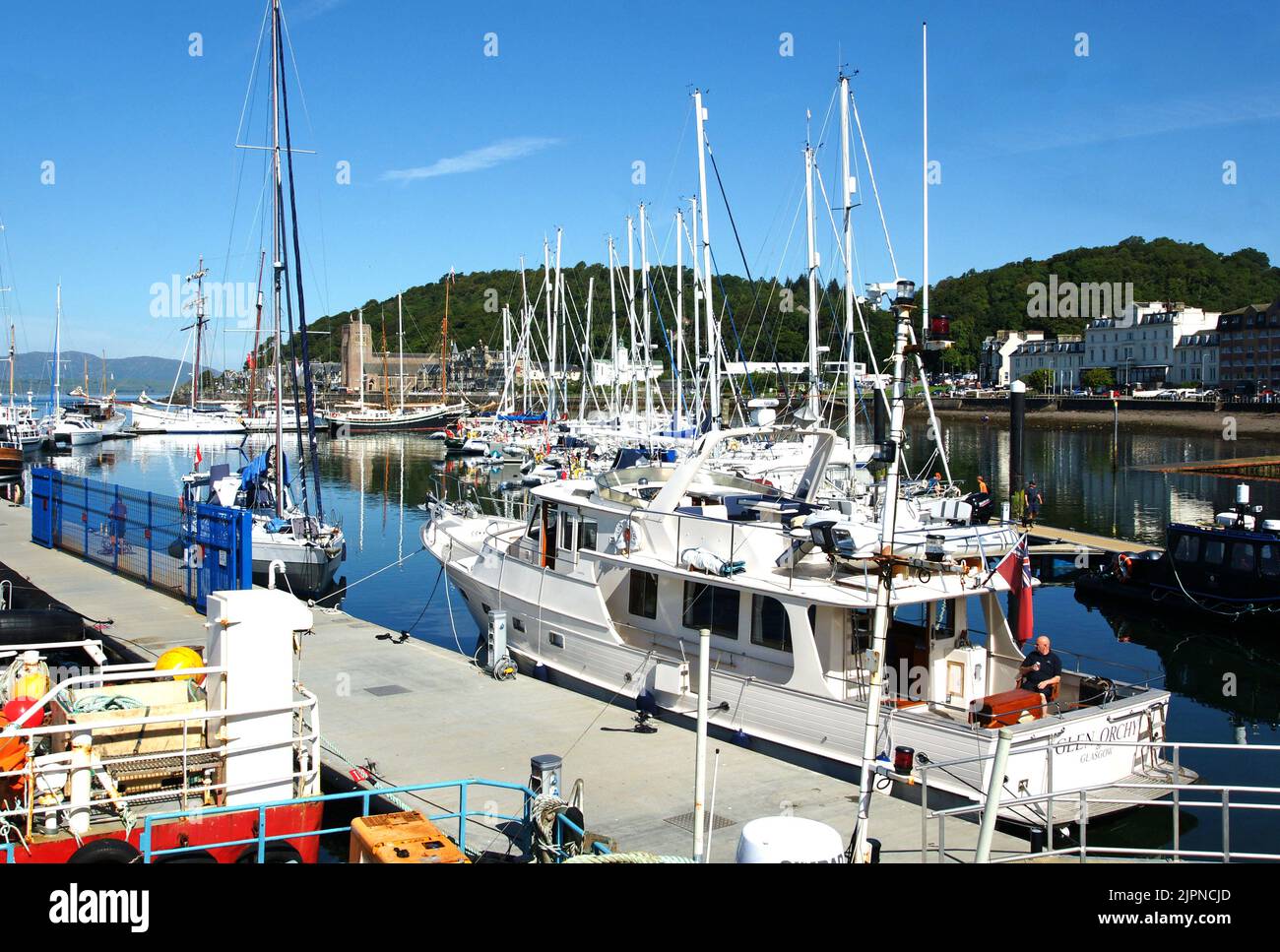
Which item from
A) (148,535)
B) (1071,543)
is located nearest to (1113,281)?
(1071,543)

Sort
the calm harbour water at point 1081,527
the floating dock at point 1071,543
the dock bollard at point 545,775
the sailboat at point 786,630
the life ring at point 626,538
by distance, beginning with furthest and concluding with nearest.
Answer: the floating dock at point 1071,543, the calm harbour water at point 1081,527, the life ring at point 626,538, the sailboat at point 786,630, the dock bollard at point 545,775

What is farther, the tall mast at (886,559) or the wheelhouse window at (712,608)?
the wheelhouse window at (712,608)

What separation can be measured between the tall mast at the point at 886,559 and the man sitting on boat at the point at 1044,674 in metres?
4.88

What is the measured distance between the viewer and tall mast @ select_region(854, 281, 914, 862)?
8320 mm

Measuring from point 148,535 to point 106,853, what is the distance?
50.4 ft

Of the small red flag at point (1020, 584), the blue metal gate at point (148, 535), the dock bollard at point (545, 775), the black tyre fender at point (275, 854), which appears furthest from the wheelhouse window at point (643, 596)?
the black tyre fender at point (275, 854)

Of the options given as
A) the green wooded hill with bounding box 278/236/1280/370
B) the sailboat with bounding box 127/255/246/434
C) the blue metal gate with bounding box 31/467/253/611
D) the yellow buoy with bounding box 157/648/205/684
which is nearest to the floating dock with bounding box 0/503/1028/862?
the blue metal gate with bounding box 31/467/253/611

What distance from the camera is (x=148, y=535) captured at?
2250cm

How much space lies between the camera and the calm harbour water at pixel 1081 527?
1967 centimetres

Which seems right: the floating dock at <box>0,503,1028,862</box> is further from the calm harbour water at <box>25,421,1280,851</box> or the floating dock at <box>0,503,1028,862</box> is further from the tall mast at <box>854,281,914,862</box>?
the calm harbour water at <box>25,421,1280,851</box>

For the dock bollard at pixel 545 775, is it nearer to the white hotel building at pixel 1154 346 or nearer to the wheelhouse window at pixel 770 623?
the wheelhouse window at pixel 770 623
